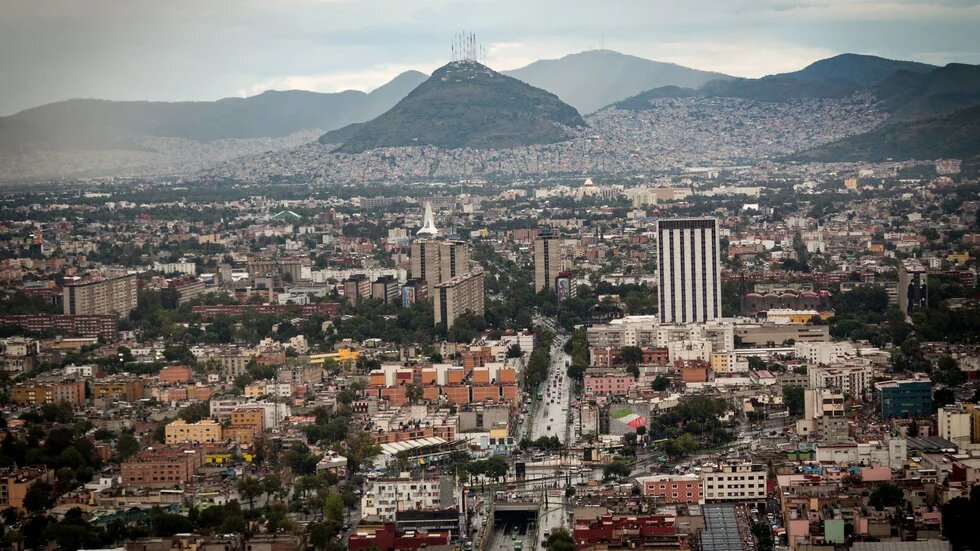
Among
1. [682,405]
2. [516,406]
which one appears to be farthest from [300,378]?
[682,405]

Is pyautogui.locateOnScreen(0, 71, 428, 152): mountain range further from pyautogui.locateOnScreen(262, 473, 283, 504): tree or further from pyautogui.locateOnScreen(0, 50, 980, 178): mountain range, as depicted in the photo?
pyautogui.locateOnScreen(262, 473, 283, 504): tree

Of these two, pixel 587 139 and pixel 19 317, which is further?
pixel 587 139

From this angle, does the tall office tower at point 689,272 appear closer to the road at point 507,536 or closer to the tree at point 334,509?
the road at point 507,536

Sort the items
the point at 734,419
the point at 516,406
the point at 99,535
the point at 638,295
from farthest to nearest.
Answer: the point at 638,295, the point at 516,406, the point at 734,419, the point at 99,535

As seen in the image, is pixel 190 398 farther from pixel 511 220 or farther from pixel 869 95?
pixel 869 95

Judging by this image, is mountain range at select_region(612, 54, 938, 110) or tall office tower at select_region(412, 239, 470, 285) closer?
tall office tower at select_region(412, 239, 470, 285)

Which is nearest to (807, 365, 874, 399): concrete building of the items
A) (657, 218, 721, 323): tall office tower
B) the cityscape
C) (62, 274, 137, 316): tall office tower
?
the cityscape
